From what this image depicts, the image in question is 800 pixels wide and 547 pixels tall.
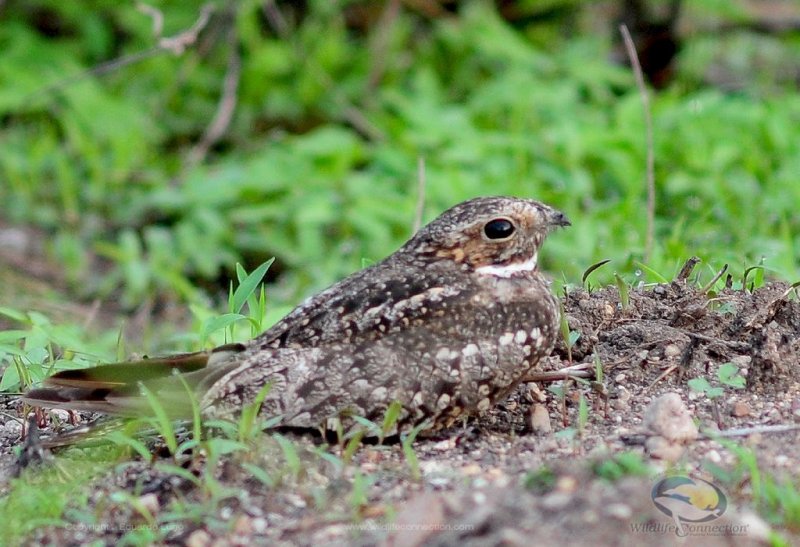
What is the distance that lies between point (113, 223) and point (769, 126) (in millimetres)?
4250

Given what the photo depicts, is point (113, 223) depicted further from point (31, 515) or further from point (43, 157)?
point (31, 515)

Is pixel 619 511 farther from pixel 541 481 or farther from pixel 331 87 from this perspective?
pixel 331 87

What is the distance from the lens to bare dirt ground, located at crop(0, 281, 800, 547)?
2504 mm

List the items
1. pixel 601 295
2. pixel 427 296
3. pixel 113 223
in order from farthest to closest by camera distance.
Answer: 1. pixel 113 223
2. pixel 601 295
3. pixel 427 296

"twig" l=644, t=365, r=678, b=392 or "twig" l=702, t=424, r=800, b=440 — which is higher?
"twig" l=644, t=365, r=678, b=392

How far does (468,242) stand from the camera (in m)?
3.60

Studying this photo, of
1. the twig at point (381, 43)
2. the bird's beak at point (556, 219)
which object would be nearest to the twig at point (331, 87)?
the twig at point (381, 43)

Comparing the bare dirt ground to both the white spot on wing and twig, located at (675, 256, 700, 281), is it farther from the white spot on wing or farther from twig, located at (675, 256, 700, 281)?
the white spot on wing

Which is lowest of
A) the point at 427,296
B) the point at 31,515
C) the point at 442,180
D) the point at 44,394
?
the point at 31,515

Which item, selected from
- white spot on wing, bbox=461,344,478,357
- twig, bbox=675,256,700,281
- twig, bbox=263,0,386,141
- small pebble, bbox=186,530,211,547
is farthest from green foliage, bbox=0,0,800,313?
small pebble, bbox=186,530,211,547

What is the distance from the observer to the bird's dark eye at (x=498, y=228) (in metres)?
3.59

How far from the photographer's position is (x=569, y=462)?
285 cm

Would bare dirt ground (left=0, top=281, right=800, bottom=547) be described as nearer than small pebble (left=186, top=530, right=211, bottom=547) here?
Yes

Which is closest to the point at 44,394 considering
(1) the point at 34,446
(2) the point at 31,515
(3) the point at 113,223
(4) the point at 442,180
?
(1) the point at 34,446
